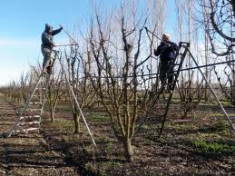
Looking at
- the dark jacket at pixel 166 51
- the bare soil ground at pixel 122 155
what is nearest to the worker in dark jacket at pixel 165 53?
the dark jacket at pixel 166 51

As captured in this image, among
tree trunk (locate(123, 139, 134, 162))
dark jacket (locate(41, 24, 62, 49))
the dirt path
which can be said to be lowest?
the dirt path

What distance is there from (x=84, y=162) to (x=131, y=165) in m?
0.93

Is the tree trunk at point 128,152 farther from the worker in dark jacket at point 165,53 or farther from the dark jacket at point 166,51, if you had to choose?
the dark jacket at point 166,51

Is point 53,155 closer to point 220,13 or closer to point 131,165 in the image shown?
point 131,165

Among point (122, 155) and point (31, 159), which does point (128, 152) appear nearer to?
point (122, 155)

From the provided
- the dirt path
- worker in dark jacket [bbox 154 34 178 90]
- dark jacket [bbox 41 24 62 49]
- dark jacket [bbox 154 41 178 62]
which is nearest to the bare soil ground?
the dirt path

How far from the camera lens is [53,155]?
7.95 metres

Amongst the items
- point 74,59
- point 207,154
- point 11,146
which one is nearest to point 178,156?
point 207,154

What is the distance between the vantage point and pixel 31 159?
24.9 feet

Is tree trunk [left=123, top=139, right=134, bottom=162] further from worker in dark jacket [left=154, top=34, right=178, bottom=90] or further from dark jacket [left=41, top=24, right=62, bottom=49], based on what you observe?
dark jacket [left=41, top=24, right=62, bottom=49]

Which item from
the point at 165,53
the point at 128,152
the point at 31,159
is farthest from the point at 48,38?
the point at 128,152

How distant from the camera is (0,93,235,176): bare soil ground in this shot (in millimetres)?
6477

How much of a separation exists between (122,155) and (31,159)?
164cm

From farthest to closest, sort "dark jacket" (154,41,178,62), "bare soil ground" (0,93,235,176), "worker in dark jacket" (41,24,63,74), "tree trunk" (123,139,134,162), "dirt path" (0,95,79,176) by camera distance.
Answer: "worker in dark jacket" (41,24,63,74) < "dark jacket" (154,41,178,62) < "tree trunk" (123,139,134,162) < "dirt path" (0,95,79,176) < "bare soil ground" (0,93,235,176)
